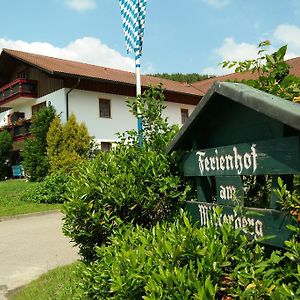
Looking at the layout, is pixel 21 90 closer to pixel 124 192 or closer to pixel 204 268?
pixel 124 192

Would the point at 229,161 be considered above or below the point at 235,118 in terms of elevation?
below

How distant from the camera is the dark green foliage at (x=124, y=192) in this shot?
11.5 ft

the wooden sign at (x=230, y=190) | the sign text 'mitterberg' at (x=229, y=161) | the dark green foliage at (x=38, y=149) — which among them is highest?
the dark green foliage at (x=38, y=149)

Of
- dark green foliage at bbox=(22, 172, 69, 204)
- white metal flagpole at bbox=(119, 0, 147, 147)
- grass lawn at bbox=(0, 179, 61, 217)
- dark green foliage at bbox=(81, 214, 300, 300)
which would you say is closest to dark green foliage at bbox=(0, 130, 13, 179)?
grass lawn at bbox=(0, 179, 61, 217)

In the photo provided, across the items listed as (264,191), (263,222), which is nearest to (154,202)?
(264,191)

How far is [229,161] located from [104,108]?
24920 mm

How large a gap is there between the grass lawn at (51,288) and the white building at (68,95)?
57.6 feet

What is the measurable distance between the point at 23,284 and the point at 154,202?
3.60 metres

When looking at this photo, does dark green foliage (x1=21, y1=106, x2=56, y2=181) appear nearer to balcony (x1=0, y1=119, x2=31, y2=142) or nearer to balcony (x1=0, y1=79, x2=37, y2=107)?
balcony (x1=0, y1=119, x2=31, y2=142)

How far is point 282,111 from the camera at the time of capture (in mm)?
2068

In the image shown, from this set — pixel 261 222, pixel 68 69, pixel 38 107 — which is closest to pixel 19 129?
pixel 38 107

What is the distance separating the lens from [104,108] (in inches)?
1070

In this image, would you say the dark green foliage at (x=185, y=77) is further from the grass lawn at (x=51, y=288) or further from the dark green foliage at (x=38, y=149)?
the grass lawn at (x=51, y=288)

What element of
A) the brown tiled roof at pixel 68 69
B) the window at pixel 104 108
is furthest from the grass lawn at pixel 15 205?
the window at pixel 104 108
